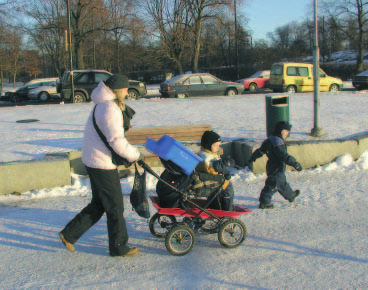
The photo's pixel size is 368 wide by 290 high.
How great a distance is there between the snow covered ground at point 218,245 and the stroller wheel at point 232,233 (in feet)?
0.24

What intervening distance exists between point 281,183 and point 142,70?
1929 inches

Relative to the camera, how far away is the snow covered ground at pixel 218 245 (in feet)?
11.9

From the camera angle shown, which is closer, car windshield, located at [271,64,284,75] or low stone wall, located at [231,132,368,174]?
low stone wall, located at [231,132,368,174]

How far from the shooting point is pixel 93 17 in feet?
108

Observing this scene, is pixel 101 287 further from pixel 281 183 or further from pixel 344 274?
pixel 281 183

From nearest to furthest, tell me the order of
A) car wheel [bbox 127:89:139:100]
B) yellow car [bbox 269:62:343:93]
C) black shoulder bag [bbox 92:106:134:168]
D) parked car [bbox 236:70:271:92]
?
black shoulder bag [bbox 92:106:134:168]
car wheel [bbox 127:89:139:100]
yellow car [bbox 269:62:343:93]
parked car [bbox 236:70:271:92]

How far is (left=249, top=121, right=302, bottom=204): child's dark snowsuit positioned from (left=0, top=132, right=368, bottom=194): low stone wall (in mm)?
1721

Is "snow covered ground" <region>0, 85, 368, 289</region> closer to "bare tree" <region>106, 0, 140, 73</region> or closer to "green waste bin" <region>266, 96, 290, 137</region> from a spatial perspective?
"green waste bin" <region>266, 96, 290, 137</region>

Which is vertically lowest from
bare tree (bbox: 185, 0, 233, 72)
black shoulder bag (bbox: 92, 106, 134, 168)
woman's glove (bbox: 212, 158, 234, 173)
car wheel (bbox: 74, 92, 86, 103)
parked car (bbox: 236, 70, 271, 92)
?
woman's glove (bbox: 212, 158, 234, 173)

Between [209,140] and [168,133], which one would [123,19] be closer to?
[168,133]

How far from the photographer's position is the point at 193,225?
14.6ft

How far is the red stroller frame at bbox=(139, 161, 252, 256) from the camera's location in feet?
13.4

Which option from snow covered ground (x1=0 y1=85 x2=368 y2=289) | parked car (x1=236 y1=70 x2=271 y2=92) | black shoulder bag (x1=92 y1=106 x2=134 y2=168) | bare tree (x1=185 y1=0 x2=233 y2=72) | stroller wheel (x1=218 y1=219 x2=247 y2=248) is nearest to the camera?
snow covered ground (x1=0 y1=85 x2=368 y2=289)

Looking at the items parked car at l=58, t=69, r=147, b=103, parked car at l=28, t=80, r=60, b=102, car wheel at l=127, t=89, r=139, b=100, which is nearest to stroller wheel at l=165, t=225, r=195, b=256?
parked car at l=58, t=69, r=147, b=103
